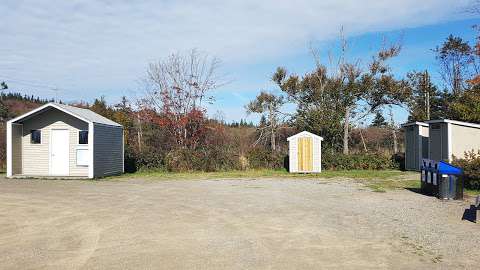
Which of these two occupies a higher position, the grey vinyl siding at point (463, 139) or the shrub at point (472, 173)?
the grey vinyl siding at point (463, 139)

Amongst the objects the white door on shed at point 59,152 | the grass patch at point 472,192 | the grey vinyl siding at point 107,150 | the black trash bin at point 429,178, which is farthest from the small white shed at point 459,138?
the white door on shed at point 59,152

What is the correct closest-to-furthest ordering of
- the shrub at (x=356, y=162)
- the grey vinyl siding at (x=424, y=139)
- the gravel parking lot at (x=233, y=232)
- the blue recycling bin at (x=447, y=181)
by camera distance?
the gravel parking lot at (x=233, y=232)
the blue recycling bin at (x=447, y=181)
the grey vinyl siding at (x=424, y=139)
the shrub at (x=356, y=162)

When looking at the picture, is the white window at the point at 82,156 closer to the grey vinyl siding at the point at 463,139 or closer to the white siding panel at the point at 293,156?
the white siding panel at the point at 293,156

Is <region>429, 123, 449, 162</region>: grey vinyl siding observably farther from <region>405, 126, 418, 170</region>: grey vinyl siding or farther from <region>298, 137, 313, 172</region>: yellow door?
<region>298, 137, 313, 172</region>: yellow door

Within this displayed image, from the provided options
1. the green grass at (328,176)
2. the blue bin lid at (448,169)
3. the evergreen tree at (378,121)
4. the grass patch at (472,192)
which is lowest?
the grass patch at (472,192)

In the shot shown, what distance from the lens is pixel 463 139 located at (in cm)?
2116

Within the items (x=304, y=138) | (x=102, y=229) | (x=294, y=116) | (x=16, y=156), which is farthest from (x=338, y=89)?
(x=102, y=229)

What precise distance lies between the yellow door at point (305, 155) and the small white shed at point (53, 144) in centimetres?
940

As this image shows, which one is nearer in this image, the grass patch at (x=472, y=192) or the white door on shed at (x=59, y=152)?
the grass patch at (x=472, y=192)

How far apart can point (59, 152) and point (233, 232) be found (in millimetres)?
15336

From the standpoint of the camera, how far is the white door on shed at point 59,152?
69.1 ft

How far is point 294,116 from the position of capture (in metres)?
31.3

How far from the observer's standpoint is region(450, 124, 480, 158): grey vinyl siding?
21.1m

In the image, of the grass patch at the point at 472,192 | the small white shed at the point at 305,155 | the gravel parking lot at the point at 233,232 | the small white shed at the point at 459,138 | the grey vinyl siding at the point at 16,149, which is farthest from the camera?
the small white shed at the point at 305,155
